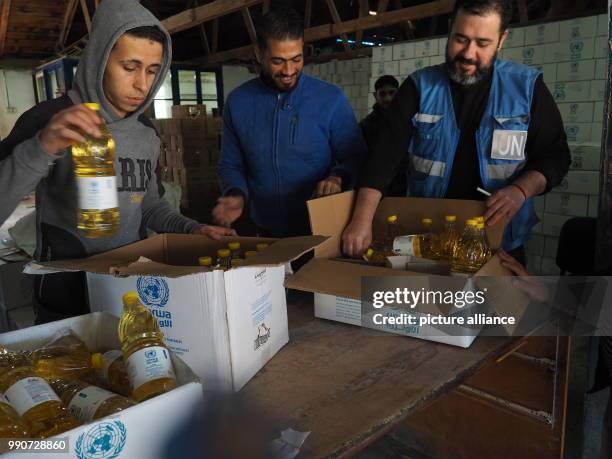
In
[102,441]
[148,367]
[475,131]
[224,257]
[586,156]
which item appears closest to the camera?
[102,441]

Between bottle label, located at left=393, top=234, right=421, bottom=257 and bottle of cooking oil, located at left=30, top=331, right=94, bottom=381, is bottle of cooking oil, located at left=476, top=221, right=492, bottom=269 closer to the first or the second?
bottle label, located at left=393, top=234, right=421, bottom=257

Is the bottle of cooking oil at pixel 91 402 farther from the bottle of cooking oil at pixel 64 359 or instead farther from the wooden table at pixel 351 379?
the wooden table at pixel 351 379

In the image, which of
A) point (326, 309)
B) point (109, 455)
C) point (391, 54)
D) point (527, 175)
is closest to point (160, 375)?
point (109, 455)

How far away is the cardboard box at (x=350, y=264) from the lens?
1224 mm

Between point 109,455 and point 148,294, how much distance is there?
0.39 m

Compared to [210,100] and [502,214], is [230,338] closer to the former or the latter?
[502,214]

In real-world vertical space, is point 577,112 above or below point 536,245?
above

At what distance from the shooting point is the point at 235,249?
1282 mm

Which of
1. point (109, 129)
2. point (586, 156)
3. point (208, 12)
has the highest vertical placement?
point (208, 12)

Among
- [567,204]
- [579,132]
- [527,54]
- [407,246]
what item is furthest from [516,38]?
[407,246]

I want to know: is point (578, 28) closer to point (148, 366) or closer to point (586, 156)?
point (586, 156)

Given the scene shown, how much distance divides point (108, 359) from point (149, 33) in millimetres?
858

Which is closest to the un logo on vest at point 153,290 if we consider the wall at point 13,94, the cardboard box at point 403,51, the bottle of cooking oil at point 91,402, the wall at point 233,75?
the bottle of cooking oil at point 91,402

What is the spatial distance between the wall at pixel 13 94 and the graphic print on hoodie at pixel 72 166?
38.3 feet
